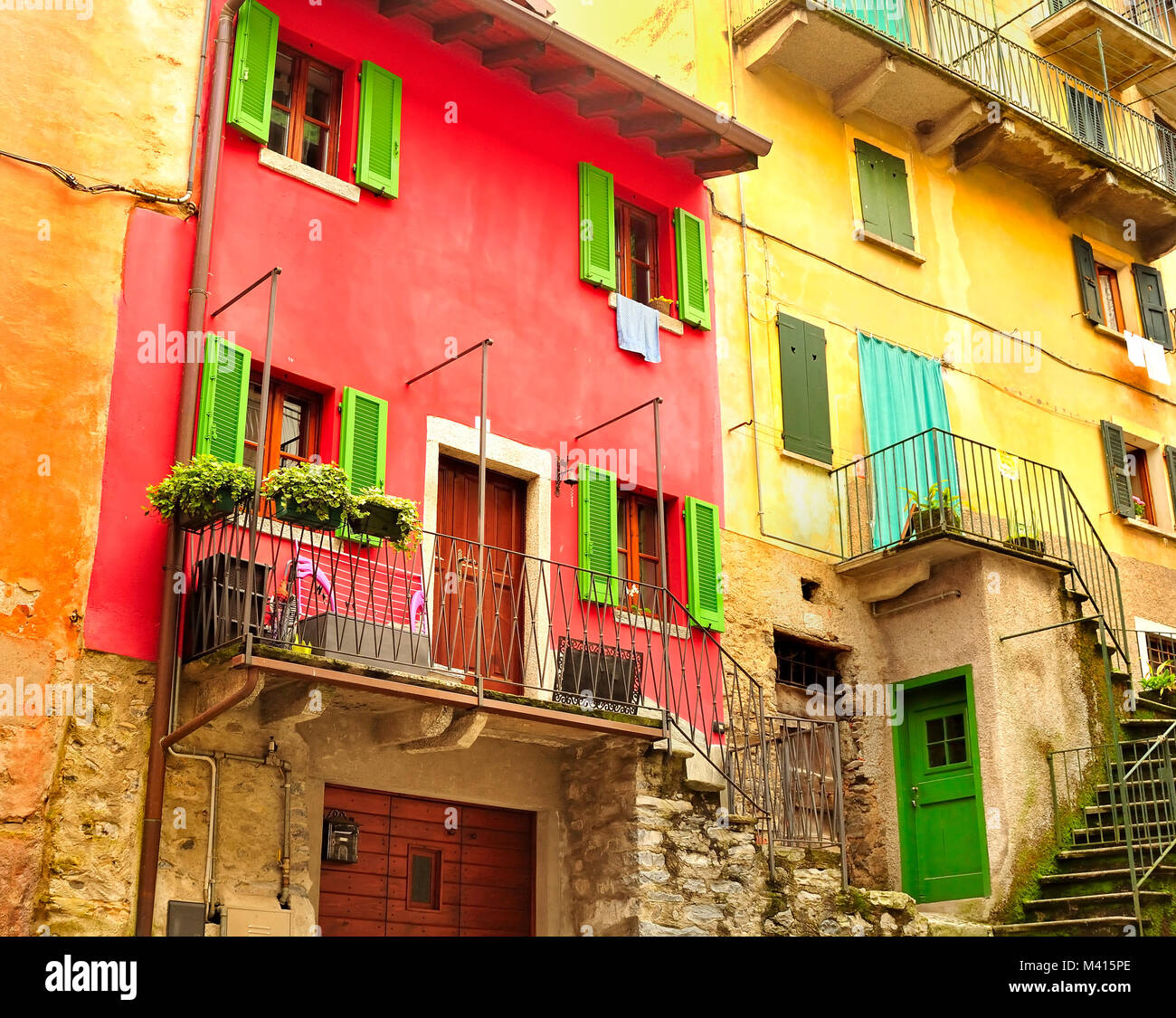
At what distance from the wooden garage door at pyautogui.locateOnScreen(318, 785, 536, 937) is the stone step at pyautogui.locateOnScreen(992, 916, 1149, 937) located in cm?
412

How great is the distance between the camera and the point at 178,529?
9.70 metres

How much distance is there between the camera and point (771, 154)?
51.5ft

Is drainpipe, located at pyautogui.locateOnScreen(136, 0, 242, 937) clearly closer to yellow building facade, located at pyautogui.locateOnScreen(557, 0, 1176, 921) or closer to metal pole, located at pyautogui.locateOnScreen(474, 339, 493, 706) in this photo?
metal pole, located at pyautogui.locateOnScreen(474, 339, 493, 706)

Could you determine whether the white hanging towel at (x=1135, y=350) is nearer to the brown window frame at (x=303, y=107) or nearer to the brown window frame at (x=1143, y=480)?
the brown window frame at (x=1143, y=480)

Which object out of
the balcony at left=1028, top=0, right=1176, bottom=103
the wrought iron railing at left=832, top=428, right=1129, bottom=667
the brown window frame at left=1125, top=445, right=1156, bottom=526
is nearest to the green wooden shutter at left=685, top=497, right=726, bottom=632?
the wrought iron railing at left=832, top=428, right=1129, bottom=667

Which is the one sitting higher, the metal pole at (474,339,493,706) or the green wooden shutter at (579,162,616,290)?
the green wooden shutter at (579,162,616,290)

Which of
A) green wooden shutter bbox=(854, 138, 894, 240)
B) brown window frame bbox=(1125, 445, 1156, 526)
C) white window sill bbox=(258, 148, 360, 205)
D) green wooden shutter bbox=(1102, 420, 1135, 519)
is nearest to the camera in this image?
white window sill bbox=(258, 148, 360, 205)

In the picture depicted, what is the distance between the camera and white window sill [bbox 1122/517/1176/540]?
17.3 meters

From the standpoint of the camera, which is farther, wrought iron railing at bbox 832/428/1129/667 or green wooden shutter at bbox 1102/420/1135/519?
green wooden shutter at bbox 1102/420/1135/519

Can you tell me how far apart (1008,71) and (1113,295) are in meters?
3.27

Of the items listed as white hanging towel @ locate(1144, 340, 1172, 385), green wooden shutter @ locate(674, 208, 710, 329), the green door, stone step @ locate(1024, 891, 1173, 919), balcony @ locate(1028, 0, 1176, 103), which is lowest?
stone step @ locate(1024, 891, 1173, 919)

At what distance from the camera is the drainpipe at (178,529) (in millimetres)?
9008

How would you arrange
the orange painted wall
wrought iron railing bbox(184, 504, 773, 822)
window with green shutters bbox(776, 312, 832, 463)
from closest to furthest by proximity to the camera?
the orange painted wall → wrought iron railing bbox(184, 504, 773, 822) → window with green shutters bbox(776, 312, 832, 463)
